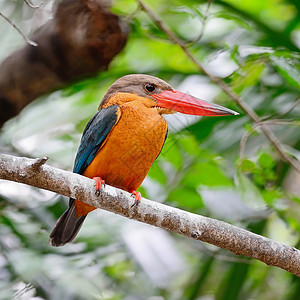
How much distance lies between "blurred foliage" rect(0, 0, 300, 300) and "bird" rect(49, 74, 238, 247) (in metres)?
0.18

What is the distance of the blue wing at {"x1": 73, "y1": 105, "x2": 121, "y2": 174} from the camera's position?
2.69m

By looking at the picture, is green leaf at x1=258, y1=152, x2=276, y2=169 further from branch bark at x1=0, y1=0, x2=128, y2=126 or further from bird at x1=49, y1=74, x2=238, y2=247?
branch bark at x1=0, y1=0, x2=128, y2=126

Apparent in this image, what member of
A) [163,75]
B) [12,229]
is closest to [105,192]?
[12,229]

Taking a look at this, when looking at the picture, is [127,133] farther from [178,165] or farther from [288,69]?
[288,69]

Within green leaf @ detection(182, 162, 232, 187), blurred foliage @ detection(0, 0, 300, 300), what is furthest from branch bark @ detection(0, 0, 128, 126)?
green leaf @ detection(182, 162, 232, 187)

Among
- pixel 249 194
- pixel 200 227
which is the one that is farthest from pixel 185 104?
pixel 200 227

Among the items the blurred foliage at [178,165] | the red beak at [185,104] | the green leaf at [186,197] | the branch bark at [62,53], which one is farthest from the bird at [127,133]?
the branch bark at [62,53]

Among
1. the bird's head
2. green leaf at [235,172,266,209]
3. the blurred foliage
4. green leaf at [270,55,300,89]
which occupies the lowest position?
the blurred foliage

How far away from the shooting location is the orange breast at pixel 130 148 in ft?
8.77

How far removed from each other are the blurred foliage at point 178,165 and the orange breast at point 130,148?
6.3 inches

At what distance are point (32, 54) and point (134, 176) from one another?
1.05 meters

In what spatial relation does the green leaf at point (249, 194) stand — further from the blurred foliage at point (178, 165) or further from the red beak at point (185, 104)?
the red beak at point (185, 104)

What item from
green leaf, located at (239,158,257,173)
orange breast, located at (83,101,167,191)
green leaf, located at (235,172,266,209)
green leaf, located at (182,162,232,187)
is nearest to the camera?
green leaf, located at (235,172,266,209)

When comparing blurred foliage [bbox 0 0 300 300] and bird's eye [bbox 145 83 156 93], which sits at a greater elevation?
bird's eye [bbox 145 83 156 93]
